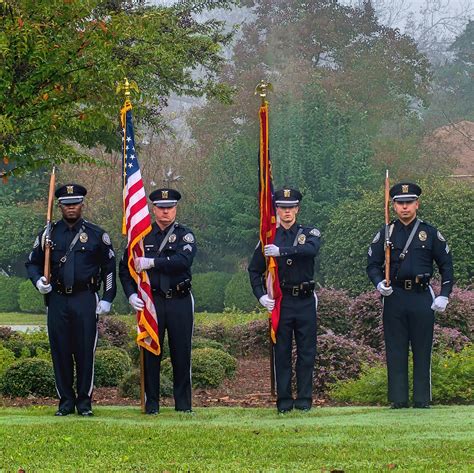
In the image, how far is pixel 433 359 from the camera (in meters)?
14.2

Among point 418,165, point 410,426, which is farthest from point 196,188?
point 410,426

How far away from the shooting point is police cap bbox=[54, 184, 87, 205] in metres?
12.0

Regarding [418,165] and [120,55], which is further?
[418,165]

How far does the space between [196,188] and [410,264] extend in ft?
100

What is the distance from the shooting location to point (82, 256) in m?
11.9

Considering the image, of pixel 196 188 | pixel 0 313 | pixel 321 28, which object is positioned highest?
pixel 321 28

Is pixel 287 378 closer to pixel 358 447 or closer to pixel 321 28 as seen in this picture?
pixel 358 447

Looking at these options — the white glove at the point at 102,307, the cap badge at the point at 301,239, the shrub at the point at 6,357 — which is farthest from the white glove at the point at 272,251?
the shrub at the point at 6,357

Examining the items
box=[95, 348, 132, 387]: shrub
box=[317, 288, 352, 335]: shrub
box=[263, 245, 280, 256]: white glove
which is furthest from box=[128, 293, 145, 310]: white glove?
box=[317, 288, 352, 335]: shrub

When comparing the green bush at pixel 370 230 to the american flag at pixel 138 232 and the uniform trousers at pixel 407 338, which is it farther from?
the american flag at pixel 138 232

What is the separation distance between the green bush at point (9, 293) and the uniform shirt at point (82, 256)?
29.7 metres

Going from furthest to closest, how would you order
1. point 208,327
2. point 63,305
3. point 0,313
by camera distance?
point 0,313
point 208,327
point 63,305

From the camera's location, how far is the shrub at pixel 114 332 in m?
19.1

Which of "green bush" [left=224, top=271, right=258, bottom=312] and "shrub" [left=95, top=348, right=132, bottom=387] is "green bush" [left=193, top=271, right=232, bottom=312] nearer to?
"green bush" [left=224, top=271, right=258, bottom=312]
